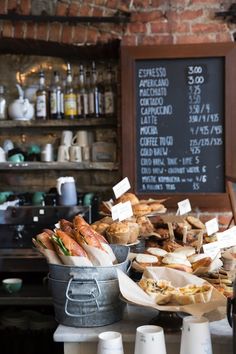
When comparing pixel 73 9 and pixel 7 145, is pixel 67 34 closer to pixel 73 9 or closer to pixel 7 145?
pixel 73 9

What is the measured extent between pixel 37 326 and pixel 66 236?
1.64m

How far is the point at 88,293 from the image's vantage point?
4.26 feet

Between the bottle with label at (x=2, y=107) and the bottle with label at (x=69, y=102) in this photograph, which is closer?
the bottle with label at (x=69, y=102)

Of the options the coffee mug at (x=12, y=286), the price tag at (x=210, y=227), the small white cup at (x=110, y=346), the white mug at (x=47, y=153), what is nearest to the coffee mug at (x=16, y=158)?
the white mug at (x=47, y=153)

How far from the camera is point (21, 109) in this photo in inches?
149

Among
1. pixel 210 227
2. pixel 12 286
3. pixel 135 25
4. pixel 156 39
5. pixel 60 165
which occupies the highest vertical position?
pixel 135 25

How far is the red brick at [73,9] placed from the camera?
3457mm

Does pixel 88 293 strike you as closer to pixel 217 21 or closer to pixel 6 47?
pixel 217 21

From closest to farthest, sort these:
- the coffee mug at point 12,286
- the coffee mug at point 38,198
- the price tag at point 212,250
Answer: the price tag at point 212,250, the coffee mug at point 12,286, the coffee mug at point 38,198

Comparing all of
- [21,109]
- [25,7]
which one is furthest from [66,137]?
[25,7]

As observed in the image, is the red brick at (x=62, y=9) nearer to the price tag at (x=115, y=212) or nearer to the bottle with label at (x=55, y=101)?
the bottle with label at (x=55, y=101)

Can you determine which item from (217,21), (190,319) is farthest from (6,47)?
(190,319)

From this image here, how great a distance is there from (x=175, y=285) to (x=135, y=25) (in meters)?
2.47

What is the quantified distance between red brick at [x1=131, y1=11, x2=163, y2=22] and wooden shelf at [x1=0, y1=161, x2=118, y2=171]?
1.05 m
